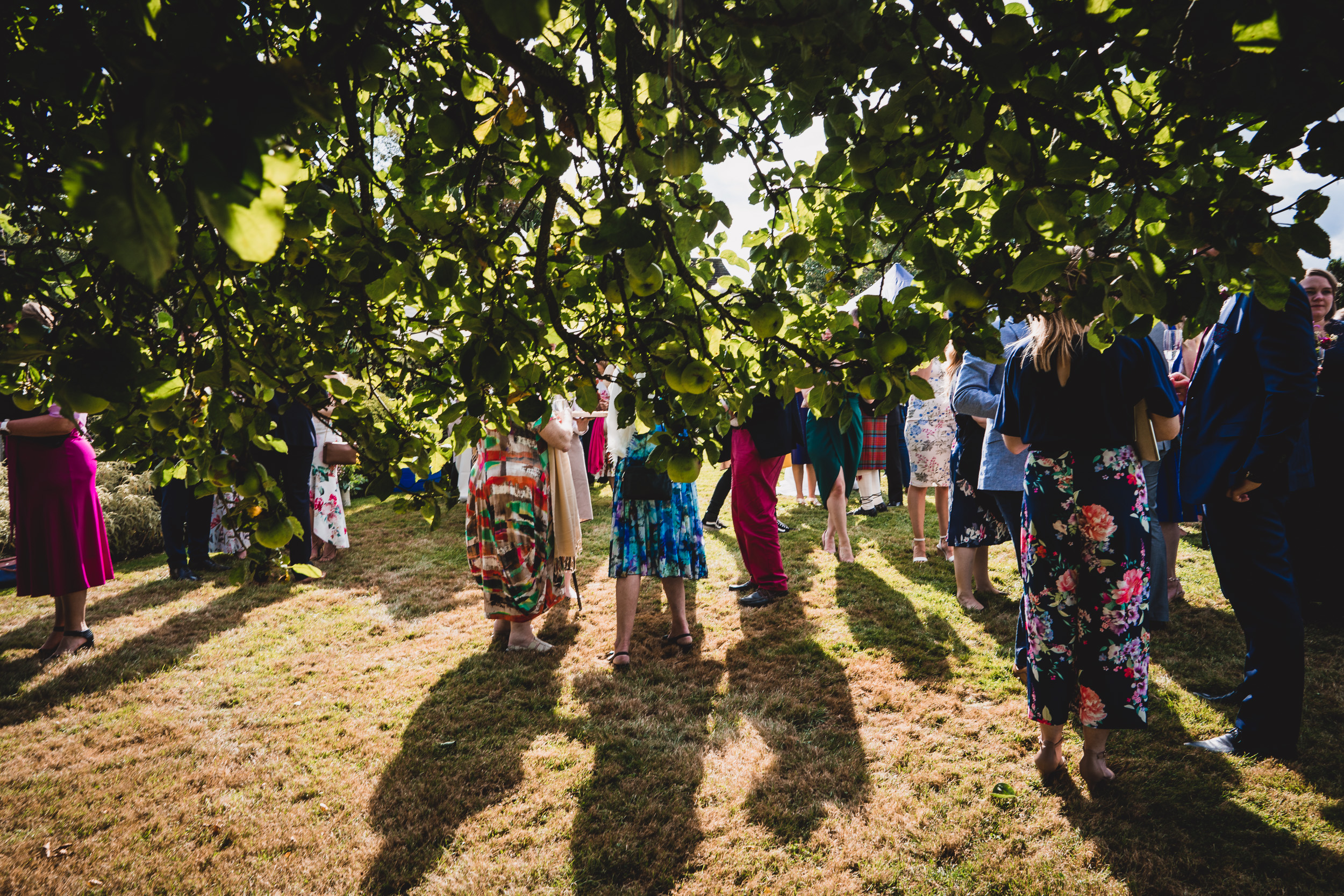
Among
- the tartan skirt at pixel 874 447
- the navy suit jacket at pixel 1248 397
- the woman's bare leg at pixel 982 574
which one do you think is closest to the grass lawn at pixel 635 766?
the woman's bare leg at pixel 982 574

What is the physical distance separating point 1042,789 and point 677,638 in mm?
2473

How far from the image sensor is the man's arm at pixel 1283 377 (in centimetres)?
286

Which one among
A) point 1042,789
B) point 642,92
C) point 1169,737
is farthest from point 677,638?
point 642,92

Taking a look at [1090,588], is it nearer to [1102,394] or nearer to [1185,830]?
[1102,394]

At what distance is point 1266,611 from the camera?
10.2 feet

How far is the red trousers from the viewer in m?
5.39

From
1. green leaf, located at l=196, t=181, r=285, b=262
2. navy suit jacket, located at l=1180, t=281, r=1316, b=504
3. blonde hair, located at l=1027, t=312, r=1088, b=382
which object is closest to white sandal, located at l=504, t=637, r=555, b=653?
blonde hair, located at l=1027, t=312, r=1088, b=382

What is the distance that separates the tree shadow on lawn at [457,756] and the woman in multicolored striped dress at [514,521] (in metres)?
0.46

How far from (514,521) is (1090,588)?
339cm

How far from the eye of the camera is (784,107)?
4.76 ft

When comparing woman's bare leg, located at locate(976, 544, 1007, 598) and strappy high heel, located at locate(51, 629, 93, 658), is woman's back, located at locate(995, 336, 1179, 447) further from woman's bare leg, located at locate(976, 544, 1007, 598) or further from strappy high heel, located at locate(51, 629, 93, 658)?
strappy high heel, located at locate(51, 629, 93, 658)

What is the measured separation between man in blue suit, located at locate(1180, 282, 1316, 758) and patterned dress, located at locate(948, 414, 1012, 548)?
168 centimetres

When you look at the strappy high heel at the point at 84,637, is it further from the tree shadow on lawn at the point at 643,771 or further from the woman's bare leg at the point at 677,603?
the woman's bare leg at the point at 677,603

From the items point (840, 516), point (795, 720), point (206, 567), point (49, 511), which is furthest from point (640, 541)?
point (206, 567)
